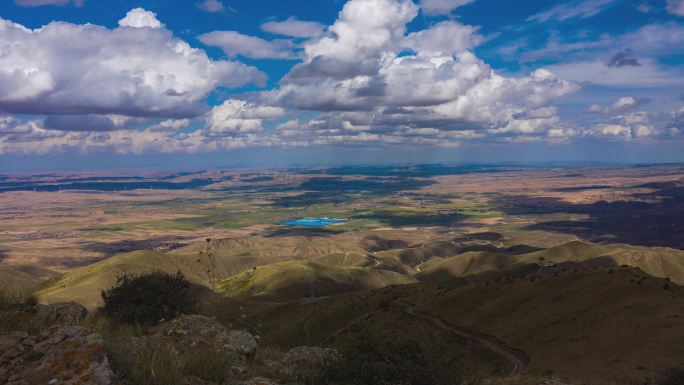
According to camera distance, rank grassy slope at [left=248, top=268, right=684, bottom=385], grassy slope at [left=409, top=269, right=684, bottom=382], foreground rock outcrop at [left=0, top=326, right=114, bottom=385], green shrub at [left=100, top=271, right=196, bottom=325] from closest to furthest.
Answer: foreground rock outcrop at [left=0, top=326, right=114, bottom=385], green shrub at [left=100, top=271, right=196, bottom=325], grassy slope at [left=409, top=269, right=684, bottom=382], grassy slope at [left=248, top=268, right=684, bottom=385]

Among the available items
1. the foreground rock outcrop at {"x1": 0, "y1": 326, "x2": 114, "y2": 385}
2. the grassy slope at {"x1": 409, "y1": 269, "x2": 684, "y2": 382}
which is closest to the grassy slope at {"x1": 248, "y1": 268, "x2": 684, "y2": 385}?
the grassy slope at {"x1": 409, "y1": 269, "x2": 684, "y2": 382}

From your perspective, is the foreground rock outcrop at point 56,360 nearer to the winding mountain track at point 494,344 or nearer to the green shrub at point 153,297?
the green shrub at point 153,297

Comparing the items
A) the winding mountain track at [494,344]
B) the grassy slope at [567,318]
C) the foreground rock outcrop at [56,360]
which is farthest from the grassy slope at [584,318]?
the foreground rock outcrop at [56,360]

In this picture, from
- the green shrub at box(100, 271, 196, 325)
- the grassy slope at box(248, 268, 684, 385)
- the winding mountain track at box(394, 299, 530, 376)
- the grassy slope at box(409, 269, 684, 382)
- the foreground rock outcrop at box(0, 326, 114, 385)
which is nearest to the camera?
the foreground rock outcrop at box(0, 326, 114, 385)

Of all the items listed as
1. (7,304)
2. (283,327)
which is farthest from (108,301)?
(283,327)

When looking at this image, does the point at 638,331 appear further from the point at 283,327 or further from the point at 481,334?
the point at 283,327

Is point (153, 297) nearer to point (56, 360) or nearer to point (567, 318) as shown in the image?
point (56, 360)

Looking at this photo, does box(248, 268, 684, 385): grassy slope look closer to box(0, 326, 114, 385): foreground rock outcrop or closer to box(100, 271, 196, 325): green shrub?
box(100, 271, 196, 325): green shrub
